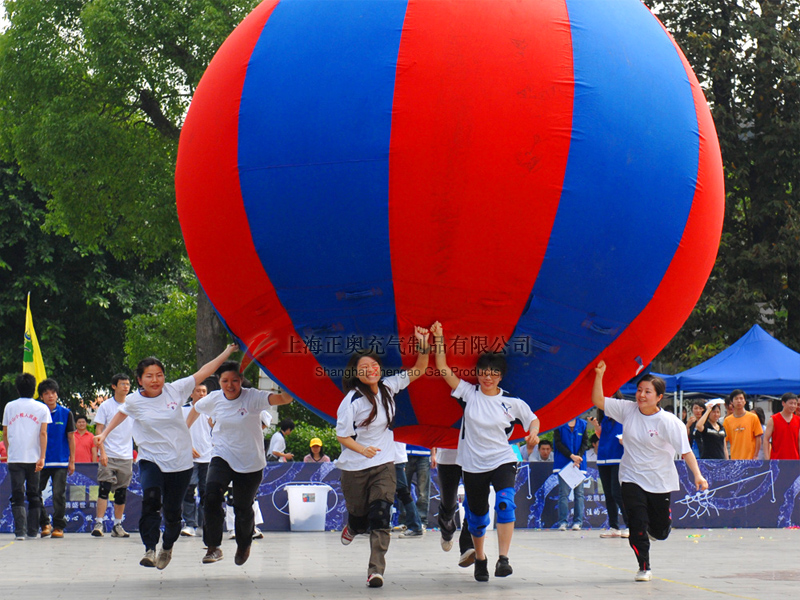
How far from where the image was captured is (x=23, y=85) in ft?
65.3

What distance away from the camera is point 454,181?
5023 mm

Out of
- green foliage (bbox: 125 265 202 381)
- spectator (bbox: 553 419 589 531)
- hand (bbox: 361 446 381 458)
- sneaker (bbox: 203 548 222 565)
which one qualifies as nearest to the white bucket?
spectator (bbox: 553 419 589 531)

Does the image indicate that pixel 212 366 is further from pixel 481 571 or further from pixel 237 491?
pixel 481 571

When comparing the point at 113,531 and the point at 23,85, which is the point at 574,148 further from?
the point at 23,85

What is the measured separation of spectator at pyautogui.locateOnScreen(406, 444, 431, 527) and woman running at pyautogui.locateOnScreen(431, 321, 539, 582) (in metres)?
4.58

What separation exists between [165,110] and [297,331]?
1594 cm

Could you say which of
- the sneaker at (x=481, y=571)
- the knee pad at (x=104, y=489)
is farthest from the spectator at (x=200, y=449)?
the sneaker at (x=481, y=571)

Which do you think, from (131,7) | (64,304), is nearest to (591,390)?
(131,7)

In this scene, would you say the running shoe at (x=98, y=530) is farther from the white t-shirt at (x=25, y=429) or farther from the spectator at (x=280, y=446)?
the spectator at (x=280, y=446)

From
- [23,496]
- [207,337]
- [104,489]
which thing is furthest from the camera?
[207,337]

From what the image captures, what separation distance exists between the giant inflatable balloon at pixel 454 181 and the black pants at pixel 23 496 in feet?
22.4

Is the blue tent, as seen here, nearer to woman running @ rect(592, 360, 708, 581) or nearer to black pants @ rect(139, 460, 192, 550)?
woman running @ rect(592, 360, 708, 581)

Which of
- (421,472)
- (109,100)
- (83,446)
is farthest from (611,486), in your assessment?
(109,100)

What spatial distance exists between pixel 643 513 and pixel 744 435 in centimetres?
759
